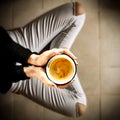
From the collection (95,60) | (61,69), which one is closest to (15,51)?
(61,69)

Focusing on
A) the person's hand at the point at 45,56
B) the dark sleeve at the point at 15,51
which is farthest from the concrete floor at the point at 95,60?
the person's hand at the point at 45,56

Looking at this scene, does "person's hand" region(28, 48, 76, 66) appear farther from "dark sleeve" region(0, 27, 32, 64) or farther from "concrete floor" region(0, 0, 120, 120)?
"concrete floor" region(0, 0, 120, 120)

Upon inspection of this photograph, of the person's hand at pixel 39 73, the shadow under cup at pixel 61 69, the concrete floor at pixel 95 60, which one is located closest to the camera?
the shadow under cup at pixel 61 69

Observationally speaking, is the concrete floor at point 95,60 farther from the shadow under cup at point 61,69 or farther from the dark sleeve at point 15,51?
the shadow under cup at point 61,69

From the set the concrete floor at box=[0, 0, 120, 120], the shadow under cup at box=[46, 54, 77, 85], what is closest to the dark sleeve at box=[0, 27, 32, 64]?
the shadow under cup at box=[46, 54, 77, 85]

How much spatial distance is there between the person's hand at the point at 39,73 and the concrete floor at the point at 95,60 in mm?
971

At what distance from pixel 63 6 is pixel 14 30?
1.78 feet

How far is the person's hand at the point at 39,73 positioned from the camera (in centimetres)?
145

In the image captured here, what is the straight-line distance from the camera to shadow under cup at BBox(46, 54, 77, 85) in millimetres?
1343

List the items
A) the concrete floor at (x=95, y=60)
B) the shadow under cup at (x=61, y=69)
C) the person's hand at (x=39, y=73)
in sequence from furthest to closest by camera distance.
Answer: the concrete floor at (x=95, y=60)
the person's hand at (x=39, y=73)
the shadow under cup at (x=61, y=69)

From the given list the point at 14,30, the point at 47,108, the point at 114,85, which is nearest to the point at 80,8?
the point at 14,30

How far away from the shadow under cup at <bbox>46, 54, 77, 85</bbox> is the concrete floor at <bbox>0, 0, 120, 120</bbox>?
114 cm

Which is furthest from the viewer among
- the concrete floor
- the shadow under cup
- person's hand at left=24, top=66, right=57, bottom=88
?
the concrete floor

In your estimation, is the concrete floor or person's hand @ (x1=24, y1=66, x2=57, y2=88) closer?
person's hand @ (x1=24, y1=66, x2=57, y2=88)
